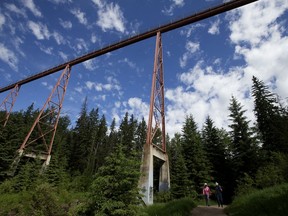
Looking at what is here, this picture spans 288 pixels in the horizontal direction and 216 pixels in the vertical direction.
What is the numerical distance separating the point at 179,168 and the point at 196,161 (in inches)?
114

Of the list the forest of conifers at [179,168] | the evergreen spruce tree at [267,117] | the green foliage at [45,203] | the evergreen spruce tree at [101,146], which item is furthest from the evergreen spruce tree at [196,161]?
the evergreen spruce tree at [101,146]

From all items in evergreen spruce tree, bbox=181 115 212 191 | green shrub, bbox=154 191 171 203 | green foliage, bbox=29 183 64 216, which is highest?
evergreen spruce tree, bbox=181 115 212 191

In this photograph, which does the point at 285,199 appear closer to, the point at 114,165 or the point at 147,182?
the point at 114,165

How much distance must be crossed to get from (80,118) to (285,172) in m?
45.7

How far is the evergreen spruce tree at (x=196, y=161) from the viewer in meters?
23.6

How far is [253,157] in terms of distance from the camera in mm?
22938

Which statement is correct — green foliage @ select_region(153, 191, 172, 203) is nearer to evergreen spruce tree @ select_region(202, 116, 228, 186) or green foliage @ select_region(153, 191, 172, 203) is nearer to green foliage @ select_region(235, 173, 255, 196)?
green foliage @ select_region(235, 173, 255, 196)

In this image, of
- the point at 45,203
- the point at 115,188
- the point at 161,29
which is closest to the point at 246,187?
the point at 115,188

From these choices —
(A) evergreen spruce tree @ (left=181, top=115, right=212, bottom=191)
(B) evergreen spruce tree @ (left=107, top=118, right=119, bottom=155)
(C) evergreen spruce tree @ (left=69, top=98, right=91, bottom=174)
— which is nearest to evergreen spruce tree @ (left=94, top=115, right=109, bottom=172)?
(B) evergreen spruce tree @ (left=107, top=118, right=119, bottom=155)

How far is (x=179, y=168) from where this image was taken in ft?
74.5

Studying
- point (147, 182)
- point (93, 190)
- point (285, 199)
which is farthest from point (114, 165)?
point (147, 182)

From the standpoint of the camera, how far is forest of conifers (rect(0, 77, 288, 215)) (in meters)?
5.60

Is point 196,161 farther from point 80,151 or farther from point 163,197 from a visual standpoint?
point 80,151

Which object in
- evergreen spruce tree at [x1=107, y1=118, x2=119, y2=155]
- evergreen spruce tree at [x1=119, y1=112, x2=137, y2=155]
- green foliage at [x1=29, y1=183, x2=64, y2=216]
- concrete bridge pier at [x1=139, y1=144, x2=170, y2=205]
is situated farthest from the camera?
evergreen spruce tree at [x1=107, y1=118, x2=119, y2=155]
